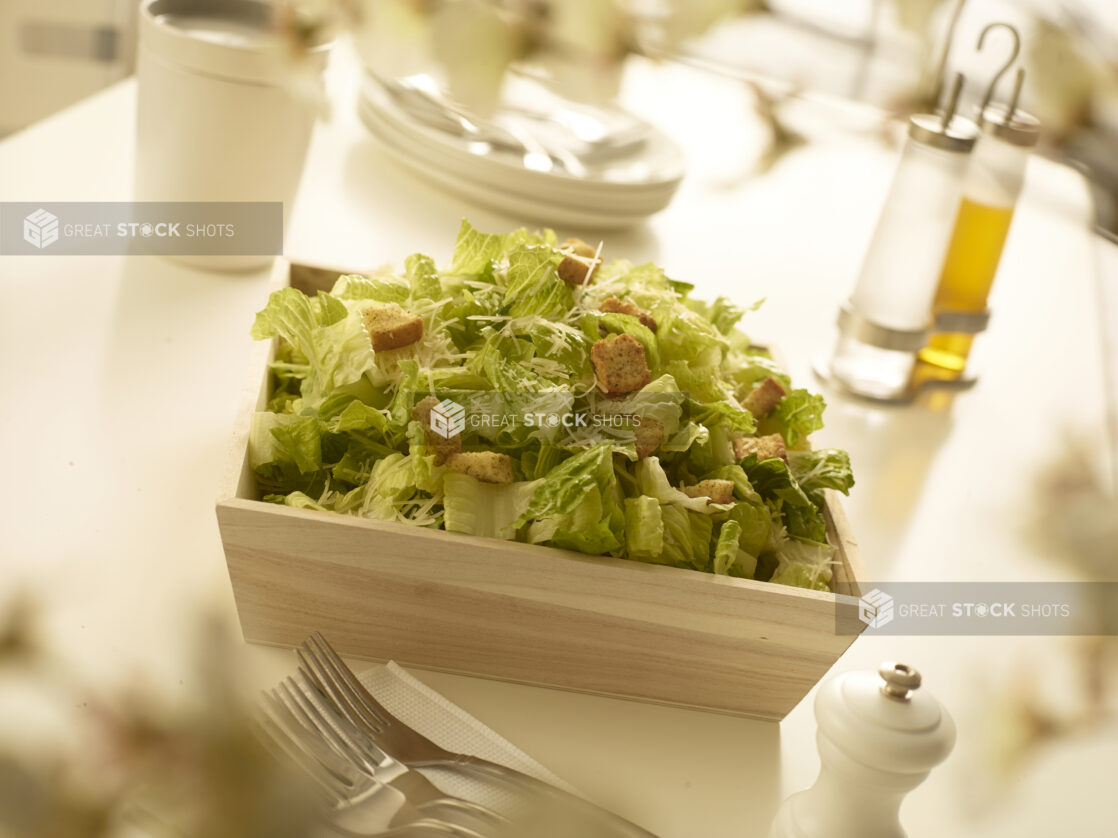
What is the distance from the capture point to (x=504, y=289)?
79 centimetres

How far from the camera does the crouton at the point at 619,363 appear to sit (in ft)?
2.33

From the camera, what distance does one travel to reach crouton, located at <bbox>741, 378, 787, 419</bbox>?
0.85 m

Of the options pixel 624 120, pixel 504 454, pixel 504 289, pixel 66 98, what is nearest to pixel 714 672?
pixel 504 454

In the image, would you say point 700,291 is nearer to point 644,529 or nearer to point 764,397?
point 764,397

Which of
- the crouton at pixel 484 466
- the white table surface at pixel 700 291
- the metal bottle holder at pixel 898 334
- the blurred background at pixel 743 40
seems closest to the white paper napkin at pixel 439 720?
the white table surface at pixel 700 291

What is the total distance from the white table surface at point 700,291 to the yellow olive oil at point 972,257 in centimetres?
7

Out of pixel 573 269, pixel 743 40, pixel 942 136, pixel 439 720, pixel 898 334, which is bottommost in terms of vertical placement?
pixel 439 720

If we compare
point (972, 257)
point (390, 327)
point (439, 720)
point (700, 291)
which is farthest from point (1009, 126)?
point (439, 720)

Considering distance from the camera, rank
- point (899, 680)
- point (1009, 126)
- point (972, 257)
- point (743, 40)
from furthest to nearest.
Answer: point (972, 257), point (1009, 126), point (899, 680), point (743, 40)

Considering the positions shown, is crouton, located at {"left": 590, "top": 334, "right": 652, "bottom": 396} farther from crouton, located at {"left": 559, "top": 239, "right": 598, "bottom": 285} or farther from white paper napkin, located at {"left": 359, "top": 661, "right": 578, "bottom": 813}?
white paper napkin, located at {"left": 359, "top": 661, "right": 578, "bottom": 813}

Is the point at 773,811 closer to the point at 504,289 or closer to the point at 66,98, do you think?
the point at 504,289

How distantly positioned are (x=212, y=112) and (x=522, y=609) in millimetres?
630

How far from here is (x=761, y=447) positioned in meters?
0.77

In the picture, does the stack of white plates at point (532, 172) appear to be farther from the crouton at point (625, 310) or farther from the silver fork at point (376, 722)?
the silver fork at point (376, 722)
